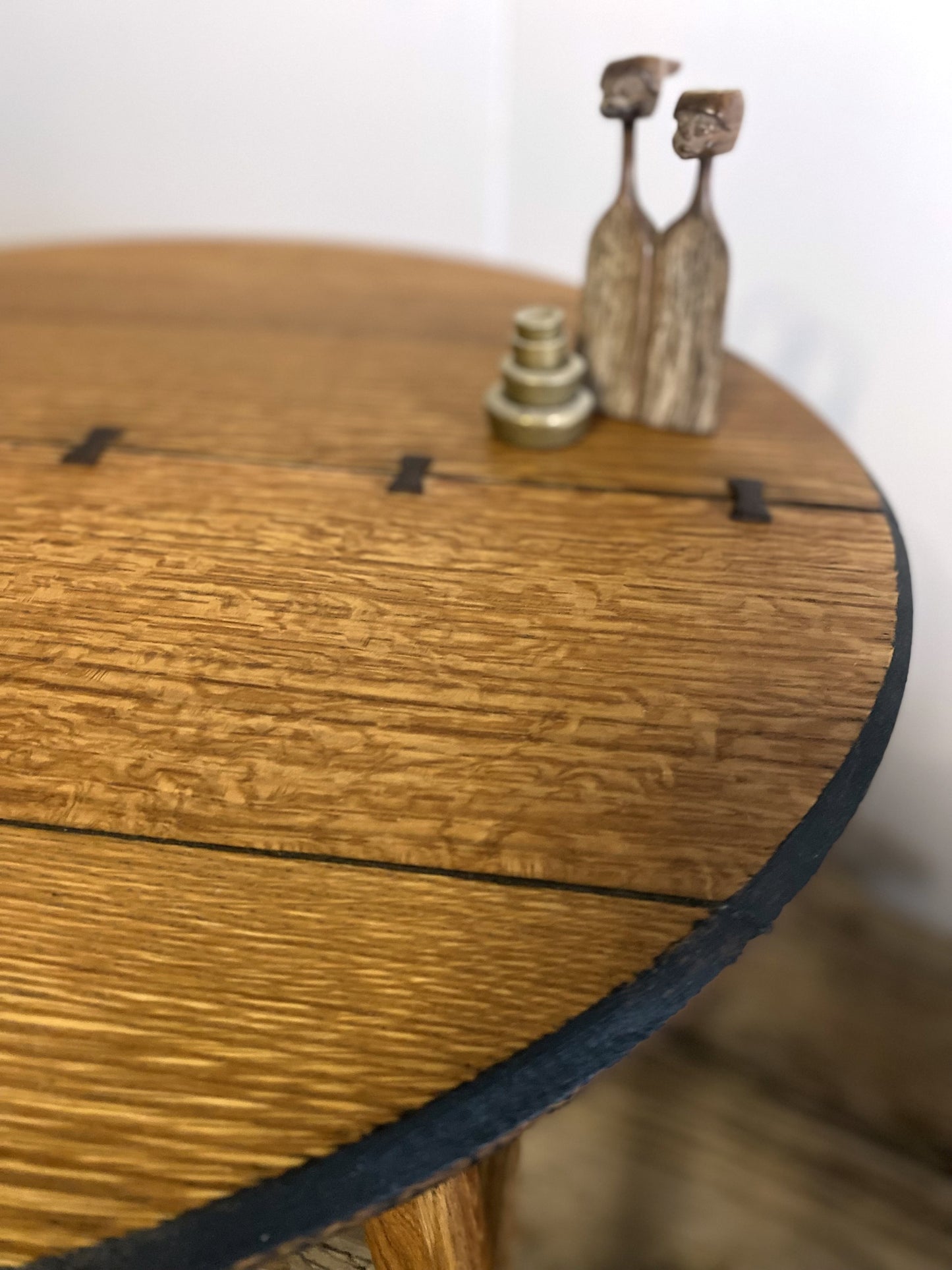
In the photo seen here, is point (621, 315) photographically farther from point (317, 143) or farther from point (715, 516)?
point (317, 143)

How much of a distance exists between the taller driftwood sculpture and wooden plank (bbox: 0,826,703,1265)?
0.46 meters

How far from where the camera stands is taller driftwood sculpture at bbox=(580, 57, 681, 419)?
660mm

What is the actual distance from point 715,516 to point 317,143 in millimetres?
995

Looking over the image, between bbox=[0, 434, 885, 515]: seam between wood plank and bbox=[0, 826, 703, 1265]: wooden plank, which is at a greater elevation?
bbox=[0, 434, 885, 515]: seam between wood plank

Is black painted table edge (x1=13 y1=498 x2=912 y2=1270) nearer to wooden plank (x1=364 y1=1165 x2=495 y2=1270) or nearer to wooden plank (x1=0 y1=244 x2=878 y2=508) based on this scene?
wooden plank (x1=364 y1=1165 x2=495 y2=1270)

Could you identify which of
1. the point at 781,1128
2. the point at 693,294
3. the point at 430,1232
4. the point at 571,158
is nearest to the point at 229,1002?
the point at 430,1232

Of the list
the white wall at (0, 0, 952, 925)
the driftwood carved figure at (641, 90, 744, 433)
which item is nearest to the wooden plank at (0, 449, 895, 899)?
the driftwood carved figure at (641, 90, 744, 433)

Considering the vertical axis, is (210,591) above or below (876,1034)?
above

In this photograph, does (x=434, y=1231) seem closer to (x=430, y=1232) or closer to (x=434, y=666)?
(x=430, y=1232)

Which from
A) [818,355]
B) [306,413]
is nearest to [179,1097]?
[306,413]

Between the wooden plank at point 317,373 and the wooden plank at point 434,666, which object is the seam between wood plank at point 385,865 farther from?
the wooden plank at point 317,373

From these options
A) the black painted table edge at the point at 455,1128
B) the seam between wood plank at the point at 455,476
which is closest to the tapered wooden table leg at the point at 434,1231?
the black painted table edge at the point at 455,1128

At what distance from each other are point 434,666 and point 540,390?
0.92ft

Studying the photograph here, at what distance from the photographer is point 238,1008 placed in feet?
1.27
